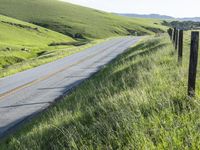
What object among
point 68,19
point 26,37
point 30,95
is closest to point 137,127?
point 30,95

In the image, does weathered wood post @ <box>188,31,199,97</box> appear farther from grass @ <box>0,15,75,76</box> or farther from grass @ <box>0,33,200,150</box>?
grass @ <box>0,15,75,76</box>

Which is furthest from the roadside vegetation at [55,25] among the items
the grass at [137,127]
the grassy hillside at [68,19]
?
the grass at [137,127]

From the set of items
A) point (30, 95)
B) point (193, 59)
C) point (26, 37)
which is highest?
point (193, 59)

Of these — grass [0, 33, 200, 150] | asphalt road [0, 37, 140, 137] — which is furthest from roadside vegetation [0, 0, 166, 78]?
grass [0, 33, 200, 150]

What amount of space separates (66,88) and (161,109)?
10.5 meters

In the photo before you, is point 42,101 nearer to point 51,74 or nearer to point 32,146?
point 32,146

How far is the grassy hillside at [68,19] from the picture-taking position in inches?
5674

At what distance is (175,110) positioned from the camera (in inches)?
260

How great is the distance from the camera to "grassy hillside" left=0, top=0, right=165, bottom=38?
144125 mm

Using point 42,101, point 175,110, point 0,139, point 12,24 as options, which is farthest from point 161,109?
point 12,24

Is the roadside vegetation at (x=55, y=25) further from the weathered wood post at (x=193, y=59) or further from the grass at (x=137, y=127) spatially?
the weathered wood post at (x=193, y=59)

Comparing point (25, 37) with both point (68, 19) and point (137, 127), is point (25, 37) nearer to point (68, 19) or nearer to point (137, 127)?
point (68, 19)

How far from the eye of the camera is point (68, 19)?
159m

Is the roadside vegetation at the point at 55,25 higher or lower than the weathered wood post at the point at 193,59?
lower
